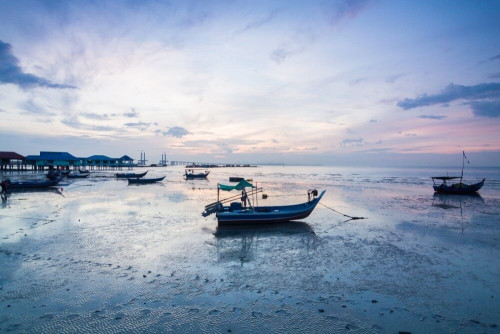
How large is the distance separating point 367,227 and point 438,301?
308 inches

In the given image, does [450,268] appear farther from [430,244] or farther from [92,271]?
[92,271]

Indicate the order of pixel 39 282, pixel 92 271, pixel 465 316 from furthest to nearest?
pixel 92 271
pixel 39 282
pixel 465 316

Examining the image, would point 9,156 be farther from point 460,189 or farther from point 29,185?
Result: point 460,189

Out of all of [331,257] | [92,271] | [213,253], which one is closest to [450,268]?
[331,257]

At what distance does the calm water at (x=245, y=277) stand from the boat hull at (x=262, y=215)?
0.50 m

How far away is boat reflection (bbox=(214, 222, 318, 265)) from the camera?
1002 centimetres

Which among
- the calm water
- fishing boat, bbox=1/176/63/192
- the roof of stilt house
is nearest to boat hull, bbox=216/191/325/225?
the calm water

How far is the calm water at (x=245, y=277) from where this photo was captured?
5699 millimetres

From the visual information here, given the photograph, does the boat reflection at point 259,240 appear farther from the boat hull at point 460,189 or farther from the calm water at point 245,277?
the boat hull at point 460,189

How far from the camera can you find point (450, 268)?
28.4ft

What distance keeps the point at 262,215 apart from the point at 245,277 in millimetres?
6249

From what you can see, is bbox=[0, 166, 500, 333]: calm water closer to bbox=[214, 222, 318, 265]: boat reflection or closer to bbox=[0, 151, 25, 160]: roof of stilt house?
bbox=[214, 222, 318, 265]: boat reflection

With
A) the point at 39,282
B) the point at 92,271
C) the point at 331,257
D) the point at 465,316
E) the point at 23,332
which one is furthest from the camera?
the point at 331,257

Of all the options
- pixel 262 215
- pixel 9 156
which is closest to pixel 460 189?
pixel 262 215
